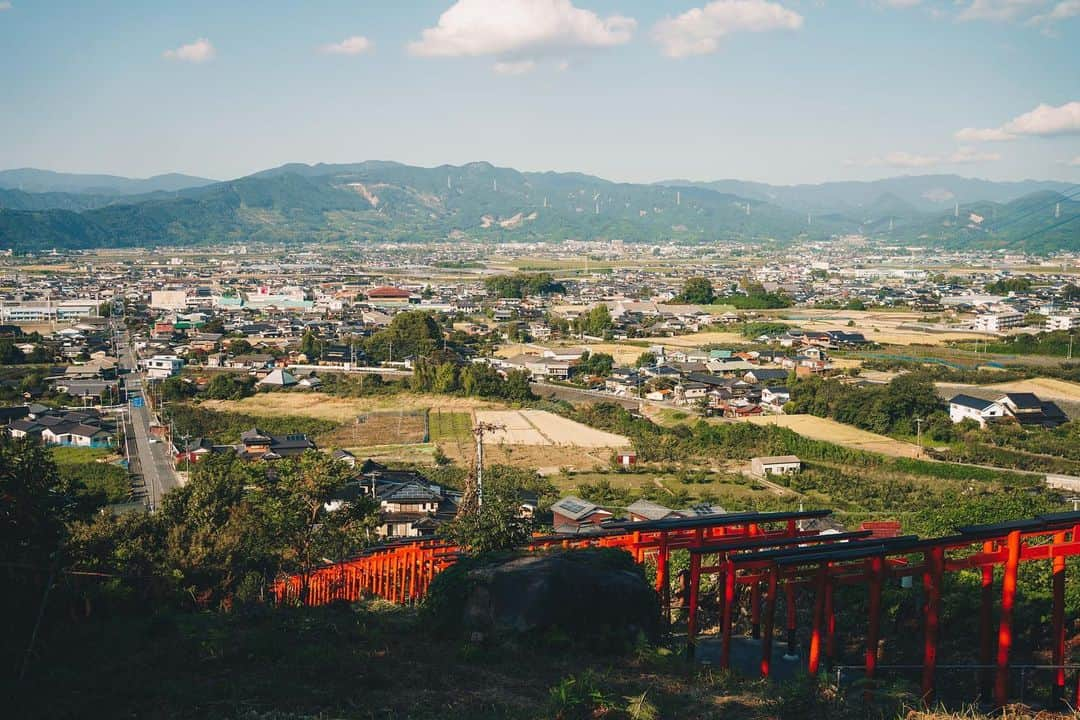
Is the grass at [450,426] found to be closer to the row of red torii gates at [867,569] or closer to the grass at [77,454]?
the grass at [77,454]

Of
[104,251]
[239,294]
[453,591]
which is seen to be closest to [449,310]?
[239,294]

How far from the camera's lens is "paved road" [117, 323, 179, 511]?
523 inches

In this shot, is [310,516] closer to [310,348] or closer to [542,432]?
[542,432]

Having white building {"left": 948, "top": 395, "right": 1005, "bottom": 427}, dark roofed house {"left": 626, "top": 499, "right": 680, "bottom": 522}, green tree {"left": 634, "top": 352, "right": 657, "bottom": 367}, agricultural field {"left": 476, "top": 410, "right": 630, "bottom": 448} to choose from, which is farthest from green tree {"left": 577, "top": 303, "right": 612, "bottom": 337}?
dark roofed house {"left": 626, "top": 499, "right": 680, "bottom": 522}

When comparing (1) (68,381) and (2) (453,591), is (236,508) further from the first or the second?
(1) (68,381)

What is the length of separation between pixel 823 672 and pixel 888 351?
2432 cm

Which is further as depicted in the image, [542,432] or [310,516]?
[542,432]

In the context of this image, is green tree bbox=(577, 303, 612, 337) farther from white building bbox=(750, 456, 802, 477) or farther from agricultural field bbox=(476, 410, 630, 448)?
white building bbox=(750, 456, 802, 477)

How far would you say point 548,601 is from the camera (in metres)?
4.33

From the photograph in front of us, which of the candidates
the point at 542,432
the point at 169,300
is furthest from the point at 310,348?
the point at 169,300

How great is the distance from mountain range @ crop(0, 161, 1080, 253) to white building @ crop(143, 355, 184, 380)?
199 feet

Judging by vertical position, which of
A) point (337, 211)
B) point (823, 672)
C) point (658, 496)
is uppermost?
point (337, 211)

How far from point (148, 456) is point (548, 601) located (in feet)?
42.9

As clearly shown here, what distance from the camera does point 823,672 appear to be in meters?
3.75
